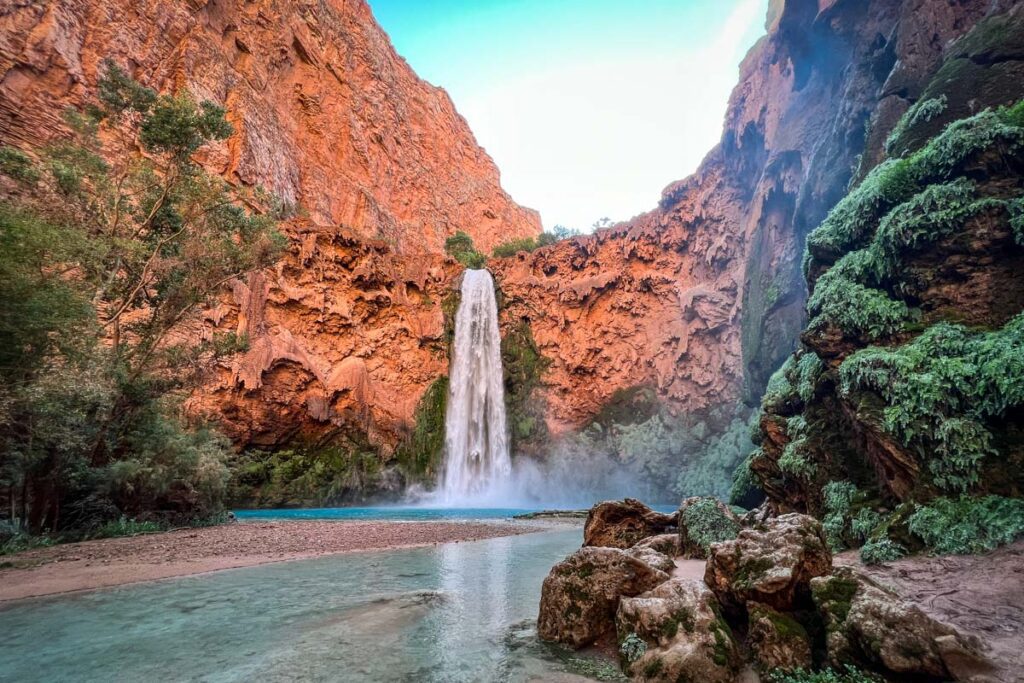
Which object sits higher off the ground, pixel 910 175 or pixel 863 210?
pixel 910 175

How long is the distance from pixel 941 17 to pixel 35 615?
84.8 feet

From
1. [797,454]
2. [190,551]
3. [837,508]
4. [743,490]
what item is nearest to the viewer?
[837,508]

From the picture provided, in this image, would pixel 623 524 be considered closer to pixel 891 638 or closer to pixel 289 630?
pixel 891 638

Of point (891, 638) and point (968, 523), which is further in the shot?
point (968, 523)

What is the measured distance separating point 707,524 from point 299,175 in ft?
133

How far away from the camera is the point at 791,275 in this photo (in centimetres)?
2534

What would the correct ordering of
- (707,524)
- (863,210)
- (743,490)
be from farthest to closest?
(743,490) < (863,210) < (707,524)

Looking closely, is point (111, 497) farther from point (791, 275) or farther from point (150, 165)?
point (791, 275)

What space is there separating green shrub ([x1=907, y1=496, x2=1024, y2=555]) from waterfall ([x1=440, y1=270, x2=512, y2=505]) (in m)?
24.4

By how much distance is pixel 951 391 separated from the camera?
764 centimetres

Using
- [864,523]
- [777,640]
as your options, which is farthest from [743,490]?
[777,640]

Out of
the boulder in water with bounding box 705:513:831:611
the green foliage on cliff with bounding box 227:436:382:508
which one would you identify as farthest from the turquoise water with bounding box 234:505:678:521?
the boulder in water with bounding box 705:513:831:611

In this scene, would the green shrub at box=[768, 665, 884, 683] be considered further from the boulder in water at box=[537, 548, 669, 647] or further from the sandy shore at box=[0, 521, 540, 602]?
the sandy shore at box=[0, 521, 540, 602]

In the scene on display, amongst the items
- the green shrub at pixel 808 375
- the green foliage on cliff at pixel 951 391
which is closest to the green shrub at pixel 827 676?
the green foliage on cliff at pixel 951 391
